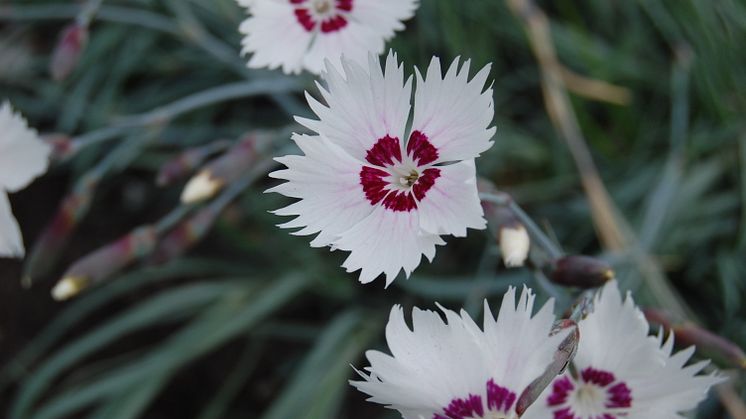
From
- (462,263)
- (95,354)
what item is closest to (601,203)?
(462,263)

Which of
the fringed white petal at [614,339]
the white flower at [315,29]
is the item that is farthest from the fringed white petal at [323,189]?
the fringed white petal at [614,339]

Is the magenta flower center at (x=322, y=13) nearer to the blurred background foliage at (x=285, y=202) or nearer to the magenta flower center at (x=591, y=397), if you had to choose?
the blurred background foliage at (x=285, y=202)

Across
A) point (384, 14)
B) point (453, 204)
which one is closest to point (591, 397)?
point (453, 204)

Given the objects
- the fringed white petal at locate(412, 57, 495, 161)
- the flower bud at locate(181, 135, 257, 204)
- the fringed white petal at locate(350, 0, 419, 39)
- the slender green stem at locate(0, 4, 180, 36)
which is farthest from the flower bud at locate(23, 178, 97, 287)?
the fringed white petal at locate(412, 57, 495, 161)

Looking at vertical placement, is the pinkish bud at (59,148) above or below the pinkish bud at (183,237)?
above

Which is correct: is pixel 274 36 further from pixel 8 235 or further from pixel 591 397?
pixel 591 397

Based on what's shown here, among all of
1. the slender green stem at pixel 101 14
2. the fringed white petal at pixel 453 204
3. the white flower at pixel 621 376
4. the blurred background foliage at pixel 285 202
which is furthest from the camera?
the slender green stem at pixel 101 14

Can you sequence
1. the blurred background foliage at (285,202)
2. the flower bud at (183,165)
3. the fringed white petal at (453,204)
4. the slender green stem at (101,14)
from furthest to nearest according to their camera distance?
1. the slender green stem at (101,14)
2. the blurred background foliage at (285,202)
3. the flower bud at (183,165)
4. the fringed white petal at (453,204)
